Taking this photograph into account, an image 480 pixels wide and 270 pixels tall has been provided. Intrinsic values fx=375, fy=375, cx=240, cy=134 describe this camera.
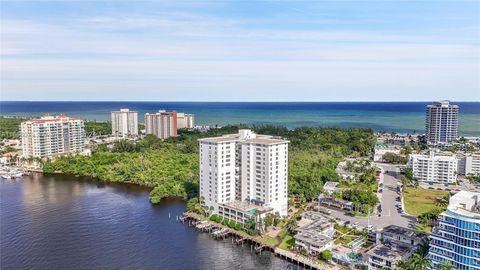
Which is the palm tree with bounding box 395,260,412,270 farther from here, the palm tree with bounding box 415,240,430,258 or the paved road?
the paved road

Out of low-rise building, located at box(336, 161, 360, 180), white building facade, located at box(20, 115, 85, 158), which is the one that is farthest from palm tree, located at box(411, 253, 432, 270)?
white building facade, located at box(20, 115, 85, 158)

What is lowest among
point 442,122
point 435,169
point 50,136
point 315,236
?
point 315,236

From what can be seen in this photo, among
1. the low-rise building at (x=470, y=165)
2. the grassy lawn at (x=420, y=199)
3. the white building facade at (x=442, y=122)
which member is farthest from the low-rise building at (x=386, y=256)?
the white building facade at (x=442, y=122)

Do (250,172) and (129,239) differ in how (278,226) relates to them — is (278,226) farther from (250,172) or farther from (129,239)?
(129,239)

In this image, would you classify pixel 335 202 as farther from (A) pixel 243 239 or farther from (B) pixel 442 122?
(B) pixel 442 122

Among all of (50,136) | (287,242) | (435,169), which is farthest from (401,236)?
(50,136)
